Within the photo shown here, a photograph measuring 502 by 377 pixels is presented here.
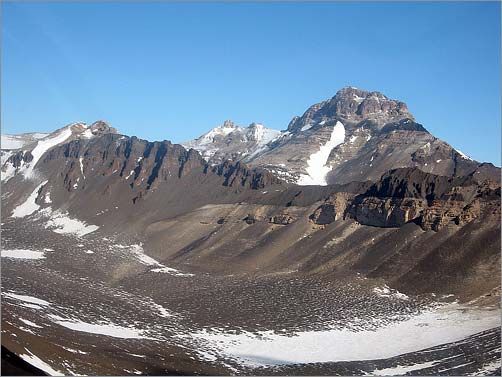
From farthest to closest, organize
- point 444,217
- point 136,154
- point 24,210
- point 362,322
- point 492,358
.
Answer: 1. point 136,154
2. point 24,210
3. point 444,217
4. point 362,322
5. point 492,358

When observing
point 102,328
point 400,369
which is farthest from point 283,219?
point 400,369

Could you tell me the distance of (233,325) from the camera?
175 ft

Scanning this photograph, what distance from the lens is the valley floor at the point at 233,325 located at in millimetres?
36375

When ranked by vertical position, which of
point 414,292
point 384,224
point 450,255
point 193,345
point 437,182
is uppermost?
point 437,182

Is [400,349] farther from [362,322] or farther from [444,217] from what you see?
[444,217]

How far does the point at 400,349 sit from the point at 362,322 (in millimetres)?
9018

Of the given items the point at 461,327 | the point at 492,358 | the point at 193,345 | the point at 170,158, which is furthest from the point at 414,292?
the point at 170,158

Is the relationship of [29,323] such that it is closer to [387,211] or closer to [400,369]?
[400,369]

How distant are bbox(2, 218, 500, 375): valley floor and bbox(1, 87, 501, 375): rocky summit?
0.23 m

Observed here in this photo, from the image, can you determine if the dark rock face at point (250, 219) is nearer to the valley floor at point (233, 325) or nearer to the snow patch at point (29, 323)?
the valley floor at point (233, 325)

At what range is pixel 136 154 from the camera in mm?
186750

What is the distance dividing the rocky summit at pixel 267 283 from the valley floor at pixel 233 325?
229 mm

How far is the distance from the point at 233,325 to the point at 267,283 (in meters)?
19.1

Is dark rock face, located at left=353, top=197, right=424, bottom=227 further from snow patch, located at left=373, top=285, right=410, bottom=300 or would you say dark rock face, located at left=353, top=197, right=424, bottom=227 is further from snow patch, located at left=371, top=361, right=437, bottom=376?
snow patch, located at left=371, top=361, right=437, bottom=376
